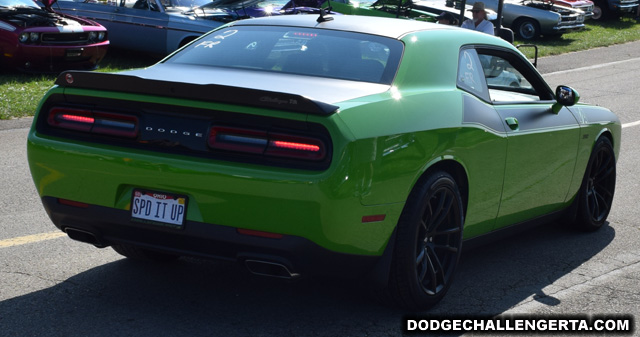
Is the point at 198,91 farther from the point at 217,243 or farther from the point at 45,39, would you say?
the point at 45,39

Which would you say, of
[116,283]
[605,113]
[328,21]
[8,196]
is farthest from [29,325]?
[605,113]

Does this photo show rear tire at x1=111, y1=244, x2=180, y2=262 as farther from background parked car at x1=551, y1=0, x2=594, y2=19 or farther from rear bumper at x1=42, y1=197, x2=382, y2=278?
background parked car at x1=551, y1=0, x2=594, y2=19

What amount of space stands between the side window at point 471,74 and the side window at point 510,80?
1.05 ft

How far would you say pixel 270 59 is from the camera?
5207 mm

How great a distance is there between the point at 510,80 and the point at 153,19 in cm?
1127

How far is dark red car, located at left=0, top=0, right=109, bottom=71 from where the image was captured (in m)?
13.7

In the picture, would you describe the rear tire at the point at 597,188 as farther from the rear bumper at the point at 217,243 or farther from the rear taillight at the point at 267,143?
the rear taillight at the point at 267,143

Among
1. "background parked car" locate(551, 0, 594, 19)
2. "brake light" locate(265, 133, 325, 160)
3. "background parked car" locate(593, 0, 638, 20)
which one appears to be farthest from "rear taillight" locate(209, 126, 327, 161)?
"background parked car" locate(593, 0, 638, 20)

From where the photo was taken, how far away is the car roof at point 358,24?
536cm

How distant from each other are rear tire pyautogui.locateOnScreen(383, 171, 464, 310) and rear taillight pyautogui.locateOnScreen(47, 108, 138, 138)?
4.53 ft

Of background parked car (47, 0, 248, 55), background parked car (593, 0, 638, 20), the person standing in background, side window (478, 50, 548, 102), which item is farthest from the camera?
background parked car (593, 0, 638, 20)

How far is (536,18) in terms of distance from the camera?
2430 centimetres

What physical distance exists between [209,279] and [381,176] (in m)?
1.44

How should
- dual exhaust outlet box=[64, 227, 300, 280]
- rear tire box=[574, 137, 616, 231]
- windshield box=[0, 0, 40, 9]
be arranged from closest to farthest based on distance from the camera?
dual exhaust outlet box=[64, 227, 300, 280]
rear tire box=[574, 137, 616, 231]
windshield box=[0, 0, 40, 9]
